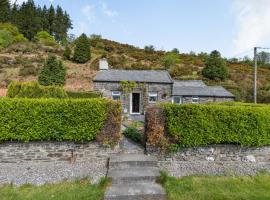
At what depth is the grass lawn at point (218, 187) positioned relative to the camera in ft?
19.5

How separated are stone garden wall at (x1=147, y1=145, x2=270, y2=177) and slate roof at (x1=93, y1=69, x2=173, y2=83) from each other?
46.4 ft

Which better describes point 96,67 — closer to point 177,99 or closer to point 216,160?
point 177,99

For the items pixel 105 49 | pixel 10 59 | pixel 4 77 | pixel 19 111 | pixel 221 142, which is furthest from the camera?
pixel 105 49

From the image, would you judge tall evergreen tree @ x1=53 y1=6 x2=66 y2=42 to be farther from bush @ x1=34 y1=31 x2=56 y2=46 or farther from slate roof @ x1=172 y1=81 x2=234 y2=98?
slate roof @ x1=172 y1=81 x2=234 y2=98

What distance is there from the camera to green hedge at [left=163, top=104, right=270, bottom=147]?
789 centimetres

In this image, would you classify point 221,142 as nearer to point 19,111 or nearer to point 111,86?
point 19,111

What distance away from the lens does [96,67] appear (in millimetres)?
38875

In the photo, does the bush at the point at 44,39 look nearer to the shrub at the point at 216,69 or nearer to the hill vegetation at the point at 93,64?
the hill vegetation at the point at 93,64

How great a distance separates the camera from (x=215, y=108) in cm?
809

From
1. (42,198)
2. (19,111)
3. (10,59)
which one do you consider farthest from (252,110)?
(10,59)

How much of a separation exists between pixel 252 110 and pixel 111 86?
1477 centimetres

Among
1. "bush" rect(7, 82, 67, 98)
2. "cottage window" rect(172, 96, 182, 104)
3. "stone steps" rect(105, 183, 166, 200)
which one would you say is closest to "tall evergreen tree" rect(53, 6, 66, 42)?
"cottage window" rect(172, 96, 182, 104)

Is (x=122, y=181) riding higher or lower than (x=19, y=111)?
lower

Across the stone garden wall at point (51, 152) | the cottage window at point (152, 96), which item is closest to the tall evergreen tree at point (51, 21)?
the cottage window at point (152, 96)
